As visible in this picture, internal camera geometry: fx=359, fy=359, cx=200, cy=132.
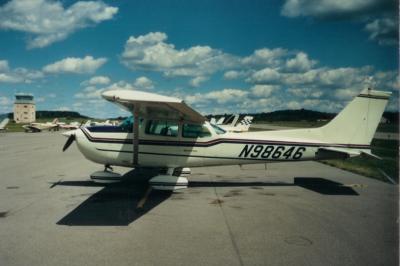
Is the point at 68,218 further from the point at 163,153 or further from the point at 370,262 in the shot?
the point at 370,262

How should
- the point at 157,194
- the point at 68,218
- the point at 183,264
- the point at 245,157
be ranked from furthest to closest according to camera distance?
the point at 245,157
the point at 157,194
the point at 68,218
the point at 183,264

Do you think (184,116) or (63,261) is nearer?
(63,261)

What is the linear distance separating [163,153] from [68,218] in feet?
11.3

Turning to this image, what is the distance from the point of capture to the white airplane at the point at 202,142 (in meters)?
9.62

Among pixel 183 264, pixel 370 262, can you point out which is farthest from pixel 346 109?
pixel 183 264

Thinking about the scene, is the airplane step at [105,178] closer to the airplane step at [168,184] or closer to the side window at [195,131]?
the airplane step at [168,184]

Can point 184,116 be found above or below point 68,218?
above

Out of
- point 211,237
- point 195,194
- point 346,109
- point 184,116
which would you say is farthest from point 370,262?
point 346,109

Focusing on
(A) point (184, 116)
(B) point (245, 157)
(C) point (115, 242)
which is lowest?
(C) point (115, 242)

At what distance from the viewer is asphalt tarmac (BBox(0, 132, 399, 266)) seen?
16.0 feet

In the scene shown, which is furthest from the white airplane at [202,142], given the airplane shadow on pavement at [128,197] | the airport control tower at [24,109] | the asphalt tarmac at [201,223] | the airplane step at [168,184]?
the airport control tower at [24,109]

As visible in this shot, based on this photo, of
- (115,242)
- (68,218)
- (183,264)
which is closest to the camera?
(183,264)

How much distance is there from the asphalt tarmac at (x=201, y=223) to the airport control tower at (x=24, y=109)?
15153 centimetres

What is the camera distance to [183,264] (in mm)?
4578
